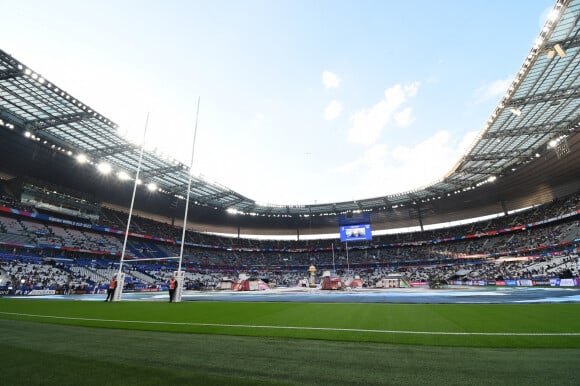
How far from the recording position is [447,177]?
128 ft

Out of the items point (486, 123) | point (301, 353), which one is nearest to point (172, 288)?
point (301, 353)

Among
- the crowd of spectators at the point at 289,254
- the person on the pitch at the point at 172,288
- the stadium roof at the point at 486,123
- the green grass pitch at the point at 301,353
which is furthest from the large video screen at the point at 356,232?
the green grass pitch at the point at 301,353

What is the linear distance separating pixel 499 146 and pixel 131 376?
38.3 meters

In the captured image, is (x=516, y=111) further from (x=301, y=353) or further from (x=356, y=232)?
(x=301, y=353)

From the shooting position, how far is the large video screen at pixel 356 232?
45.5 metres

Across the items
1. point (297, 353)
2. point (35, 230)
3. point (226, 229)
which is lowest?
point (297, 353)

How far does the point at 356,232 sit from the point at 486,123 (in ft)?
82.5

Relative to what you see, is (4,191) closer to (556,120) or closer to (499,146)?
(499,146)

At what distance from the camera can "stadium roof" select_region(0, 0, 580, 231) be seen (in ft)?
61.3

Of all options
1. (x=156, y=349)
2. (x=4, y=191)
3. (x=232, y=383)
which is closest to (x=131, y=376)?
(x=232, y=383)

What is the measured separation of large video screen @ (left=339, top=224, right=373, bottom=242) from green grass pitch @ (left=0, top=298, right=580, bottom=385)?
39.7 meters

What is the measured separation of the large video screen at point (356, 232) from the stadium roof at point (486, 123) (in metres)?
13.8

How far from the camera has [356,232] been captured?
45.9 meters

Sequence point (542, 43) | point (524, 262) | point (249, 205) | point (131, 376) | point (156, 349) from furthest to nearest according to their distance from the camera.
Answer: point (249, 205), point (524, 262), point (542, 43), point (156, 349), point (131, 376)
